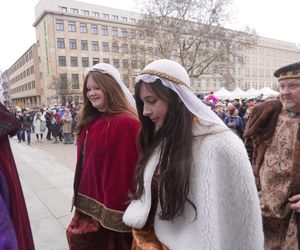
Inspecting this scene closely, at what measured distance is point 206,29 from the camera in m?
22.5

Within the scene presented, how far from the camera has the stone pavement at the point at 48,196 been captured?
3.44m

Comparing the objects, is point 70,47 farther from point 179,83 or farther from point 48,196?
point 179,83

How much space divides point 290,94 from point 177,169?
1.08 meters

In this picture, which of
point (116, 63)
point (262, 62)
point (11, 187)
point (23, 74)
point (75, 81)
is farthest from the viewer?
point (262, 62)

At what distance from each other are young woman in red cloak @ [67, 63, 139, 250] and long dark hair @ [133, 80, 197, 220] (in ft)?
1.23

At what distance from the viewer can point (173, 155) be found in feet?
4.62

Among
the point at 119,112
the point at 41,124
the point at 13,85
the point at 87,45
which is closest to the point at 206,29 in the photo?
the point at 41,124

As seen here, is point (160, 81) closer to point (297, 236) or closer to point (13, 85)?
point (297, 236)

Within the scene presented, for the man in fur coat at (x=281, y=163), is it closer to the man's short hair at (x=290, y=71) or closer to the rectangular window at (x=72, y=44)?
the man's short hair at (x=290, y=71)

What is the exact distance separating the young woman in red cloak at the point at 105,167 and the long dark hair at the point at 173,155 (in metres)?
0.37

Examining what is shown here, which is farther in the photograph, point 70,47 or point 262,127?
point 70,47

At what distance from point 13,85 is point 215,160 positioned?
9404 cm

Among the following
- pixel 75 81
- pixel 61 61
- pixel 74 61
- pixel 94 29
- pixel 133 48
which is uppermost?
pixel 94 29

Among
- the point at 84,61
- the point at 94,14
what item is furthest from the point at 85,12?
the point at 84,61
